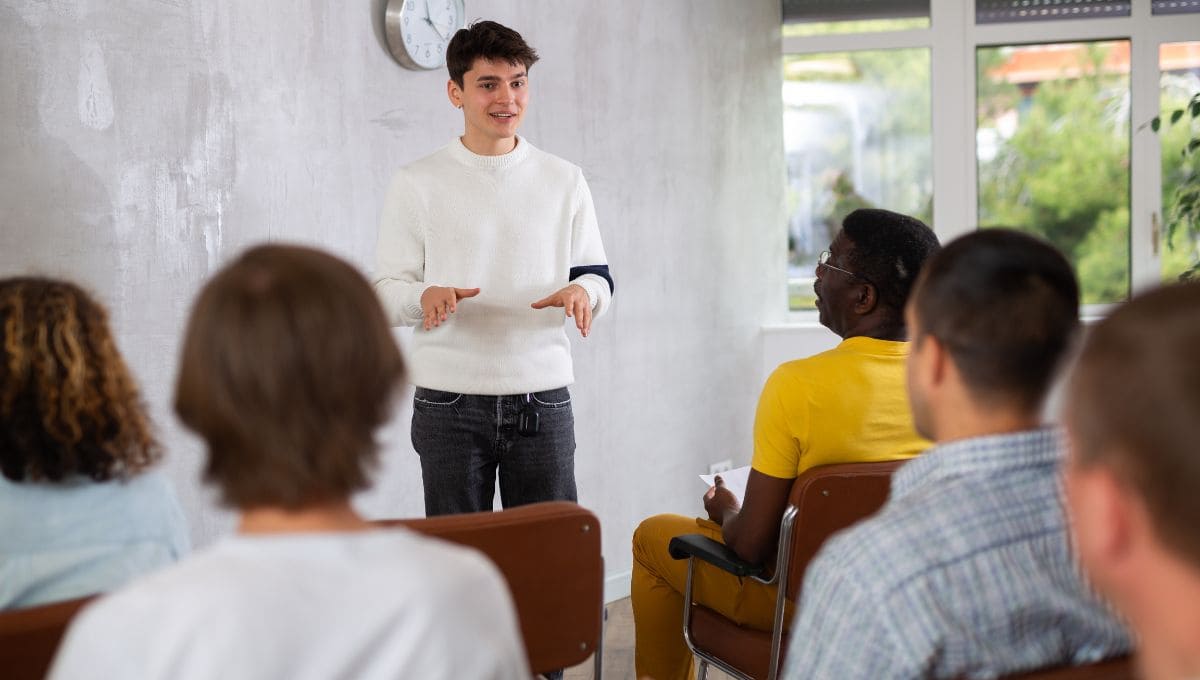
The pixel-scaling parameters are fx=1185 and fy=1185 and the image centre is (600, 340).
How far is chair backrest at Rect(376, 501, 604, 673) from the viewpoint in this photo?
1.75 m

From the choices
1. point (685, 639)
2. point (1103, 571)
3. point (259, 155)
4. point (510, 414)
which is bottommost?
point (685, 639)

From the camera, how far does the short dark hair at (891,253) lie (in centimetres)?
243

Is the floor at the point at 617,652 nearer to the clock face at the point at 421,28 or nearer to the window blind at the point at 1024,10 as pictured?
the clock face at the point at 421,28

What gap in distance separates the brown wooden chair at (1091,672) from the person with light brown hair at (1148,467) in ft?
1.49

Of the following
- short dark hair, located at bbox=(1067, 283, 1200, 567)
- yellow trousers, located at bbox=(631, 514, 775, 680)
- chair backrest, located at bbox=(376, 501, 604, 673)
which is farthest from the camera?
yellow trousers, located at bbox=(631, 514, 775, 680)

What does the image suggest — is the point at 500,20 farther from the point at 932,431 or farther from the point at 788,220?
the point at 932,431

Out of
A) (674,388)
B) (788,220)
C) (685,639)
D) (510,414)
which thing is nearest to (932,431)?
(685,639)

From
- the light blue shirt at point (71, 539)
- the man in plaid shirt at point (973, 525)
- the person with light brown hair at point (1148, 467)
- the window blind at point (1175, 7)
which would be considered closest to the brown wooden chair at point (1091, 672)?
the man in plaid shirt at point (973, 525)

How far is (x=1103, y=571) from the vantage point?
824 mm

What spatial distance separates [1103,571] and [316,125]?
2978mm

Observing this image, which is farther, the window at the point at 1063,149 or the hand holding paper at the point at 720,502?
the window at the point at 1063,149

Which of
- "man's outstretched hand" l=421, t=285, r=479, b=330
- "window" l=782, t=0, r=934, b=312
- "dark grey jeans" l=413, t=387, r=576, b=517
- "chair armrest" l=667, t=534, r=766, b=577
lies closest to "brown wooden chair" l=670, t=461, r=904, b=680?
"chair armrest" l=667, t=534, r=766, b=577

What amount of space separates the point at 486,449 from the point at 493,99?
2.77ft

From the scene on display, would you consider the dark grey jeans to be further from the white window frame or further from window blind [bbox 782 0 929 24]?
window blind [bbox 782 0 929 24]
